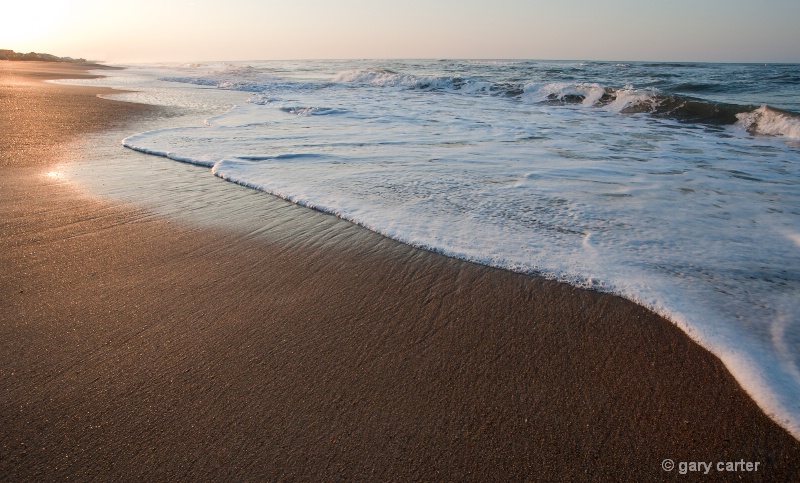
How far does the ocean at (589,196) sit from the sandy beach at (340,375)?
0.25 metres

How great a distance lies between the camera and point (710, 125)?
9.60 m

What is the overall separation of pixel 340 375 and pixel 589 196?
3.05 meters

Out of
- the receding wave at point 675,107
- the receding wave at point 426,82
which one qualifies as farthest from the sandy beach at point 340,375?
the receding wave at point 426,82

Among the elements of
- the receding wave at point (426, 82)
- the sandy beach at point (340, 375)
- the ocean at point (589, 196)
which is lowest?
the sandy beach at point (340, 375)

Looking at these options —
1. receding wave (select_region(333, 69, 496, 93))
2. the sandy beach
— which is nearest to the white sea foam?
the sandy beach

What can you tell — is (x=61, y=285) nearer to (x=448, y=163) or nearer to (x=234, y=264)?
(x=234, y=264)

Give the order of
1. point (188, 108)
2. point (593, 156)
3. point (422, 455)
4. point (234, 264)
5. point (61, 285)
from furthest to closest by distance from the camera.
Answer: point (188, 108)
point (593, 156)
point (234, 264)
point (61, 285)
point (422, 455)

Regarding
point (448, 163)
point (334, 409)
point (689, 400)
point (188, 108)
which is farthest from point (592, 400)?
point (188, 108)

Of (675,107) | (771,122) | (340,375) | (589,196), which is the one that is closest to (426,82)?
(675,107)

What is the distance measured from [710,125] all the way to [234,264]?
10600 millimetres

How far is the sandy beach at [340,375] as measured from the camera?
1403 mm

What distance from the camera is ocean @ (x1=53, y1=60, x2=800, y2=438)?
2.26 m

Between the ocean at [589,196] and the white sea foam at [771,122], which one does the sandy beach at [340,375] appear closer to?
the ocean at [589,196]

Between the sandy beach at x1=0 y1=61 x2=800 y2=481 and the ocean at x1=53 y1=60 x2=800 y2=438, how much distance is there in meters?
0.25
